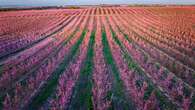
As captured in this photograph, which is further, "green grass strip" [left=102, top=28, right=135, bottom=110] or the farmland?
the farmland

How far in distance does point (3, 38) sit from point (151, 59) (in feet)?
33.5

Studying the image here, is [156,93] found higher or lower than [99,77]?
lower

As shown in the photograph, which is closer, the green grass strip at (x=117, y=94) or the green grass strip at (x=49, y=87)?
the green grass strip at (x=117, y=94)

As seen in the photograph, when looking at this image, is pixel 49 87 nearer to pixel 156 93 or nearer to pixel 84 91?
pixel 84 91

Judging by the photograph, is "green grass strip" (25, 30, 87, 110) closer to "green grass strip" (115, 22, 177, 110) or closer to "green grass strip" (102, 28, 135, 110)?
"green grass strip" (102, 28, 135, 110)

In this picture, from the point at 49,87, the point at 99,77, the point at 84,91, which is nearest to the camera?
the point at 84,91

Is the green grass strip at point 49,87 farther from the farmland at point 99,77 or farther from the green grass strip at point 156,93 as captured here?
the green grass strip at point 156,93

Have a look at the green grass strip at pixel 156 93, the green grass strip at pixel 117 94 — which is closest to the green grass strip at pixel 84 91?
the green grass strip at pixel 117 94

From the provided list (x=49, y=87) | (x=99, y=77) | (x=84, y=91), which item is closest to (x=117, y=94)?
(x=84, y=91)

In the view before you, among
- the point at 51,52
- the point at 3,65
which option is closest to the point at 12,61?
the point at 3,65

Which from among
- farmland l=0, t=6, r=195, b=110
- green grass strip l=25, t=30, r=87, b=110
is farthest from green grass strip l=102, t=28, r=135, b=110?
green grass strip l=25, t=30, r=87, b=110

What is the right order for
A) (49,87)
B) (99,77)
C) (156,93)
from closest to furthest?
(156,93) → (49,87) → (99,77)

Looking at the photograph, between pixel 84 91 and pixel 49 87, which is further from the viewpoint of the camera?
pixel 49 87

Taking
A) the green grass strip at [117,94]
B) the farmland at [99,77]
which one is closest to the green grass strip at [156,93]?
the farmland at [99,77]
